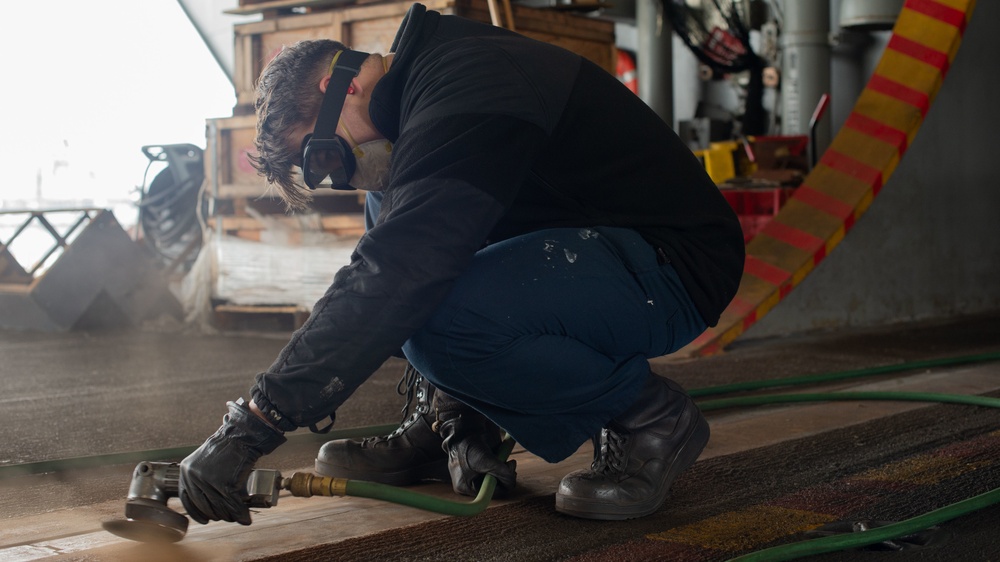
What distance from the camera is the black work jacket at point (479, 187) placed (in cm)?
156

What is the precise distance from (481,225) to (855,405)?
6.14 ft

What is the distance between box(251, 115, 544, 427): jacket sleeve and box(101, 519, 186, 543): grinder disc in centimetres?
27

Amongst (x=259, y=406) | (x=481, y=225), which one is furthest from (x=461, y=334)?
(x=259, y=406)

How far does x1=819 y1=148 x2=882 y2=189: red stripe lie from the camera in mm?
4926

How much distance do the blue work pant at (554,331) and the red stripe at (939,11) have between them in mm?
3904

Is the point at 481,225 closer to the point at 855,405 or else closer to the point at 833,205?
the point at 855,405

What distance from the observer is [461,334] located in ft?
5.68

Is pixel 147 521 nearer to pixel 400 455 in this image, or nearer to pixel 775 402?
pixel 400 455

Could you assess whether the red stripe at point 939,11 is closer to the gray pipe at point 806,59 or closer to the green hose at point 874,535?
the gray pipe at point 806,59


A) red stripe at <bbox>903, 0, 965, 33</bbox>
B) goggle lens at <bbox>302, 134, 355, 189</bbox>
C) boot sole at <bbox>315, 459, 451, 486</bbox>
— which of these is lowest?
boot sole at <bbox>315, 459, 451, 486</bbox>

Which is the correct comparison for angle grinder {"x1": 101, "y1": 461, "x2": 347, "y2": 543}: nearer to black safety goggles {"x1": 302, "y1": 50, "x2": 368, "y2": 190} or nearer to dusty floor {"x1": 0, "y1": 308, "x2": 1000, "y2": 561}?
dusty floor {"x1": 0, "y1": 308, "x2": 1000, "y2": 561}

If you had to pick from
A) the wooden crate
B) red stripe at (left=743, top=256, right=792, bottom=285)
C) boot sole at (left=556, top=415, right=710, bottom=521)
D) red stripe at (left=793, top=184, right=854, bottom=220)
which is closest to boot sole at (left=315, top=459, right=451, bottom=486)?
boot sole at (left=556, top=415, right=710, bottom=521)

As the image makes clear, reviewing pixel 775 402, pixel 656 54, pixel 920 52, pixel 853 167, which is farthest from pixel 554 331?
pixel 656 54

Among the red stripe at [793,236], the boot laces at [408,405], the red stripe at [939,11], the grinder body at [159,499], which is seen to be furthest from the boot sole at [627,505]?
the red stripe at [939,11]
